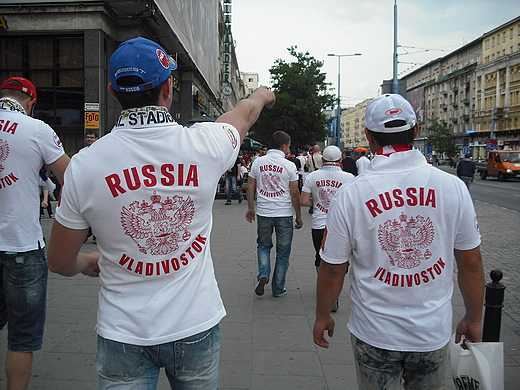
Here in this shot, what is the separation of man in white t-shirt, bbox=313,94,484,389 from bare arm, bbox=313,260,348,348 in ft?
0.14

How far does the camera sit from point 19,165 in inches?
108

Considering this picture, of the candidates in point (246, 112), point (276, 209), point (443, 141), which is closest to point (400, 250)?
point (246, 112)

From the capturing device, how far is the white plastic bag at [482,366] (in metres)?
2.20

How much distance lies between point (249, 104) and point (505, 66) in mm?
76129

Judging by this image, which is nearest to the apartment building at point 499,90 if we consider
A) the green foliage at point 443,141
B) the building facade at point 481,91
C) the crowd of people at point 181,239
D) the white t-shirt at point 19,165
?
the building facade at point 481,91

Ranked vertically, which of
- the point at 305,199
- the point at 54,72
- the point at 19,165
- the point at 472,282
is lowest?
the point at 472,282

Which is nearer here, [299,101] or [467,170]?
[467,170]

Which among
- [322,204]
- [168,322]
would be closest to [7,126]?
[168,322]

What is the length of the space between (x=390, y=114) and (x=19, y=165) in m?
2.11

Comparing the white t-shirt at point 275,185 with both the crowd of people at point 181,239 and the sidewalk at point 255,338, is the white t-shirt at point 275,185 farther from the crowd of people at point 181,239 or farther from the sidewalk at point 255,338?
the crowd of people at point 181,239

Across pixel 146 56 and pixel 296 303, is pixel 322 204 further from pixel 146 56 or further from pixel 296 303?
pixel 146 56

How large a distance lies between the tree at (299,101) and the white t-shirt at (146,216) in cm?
4207

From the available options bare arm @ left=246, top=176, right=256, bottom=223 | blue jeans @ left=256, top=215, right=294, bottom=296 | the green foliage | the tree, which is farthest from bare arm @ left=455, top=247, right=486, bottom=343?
the green foliage

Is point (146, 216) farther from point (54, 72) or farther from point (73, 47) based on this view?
point (54, 72)
